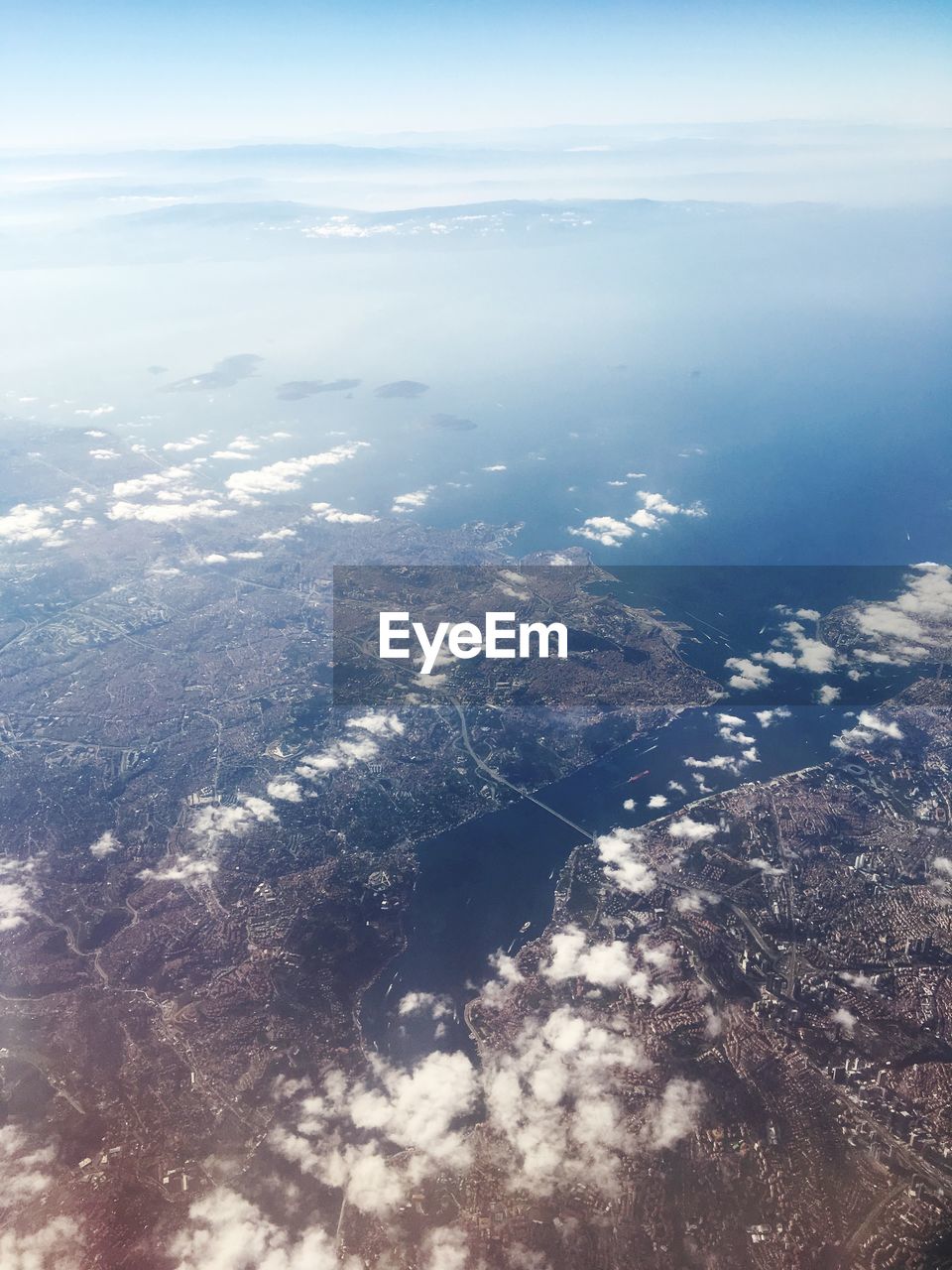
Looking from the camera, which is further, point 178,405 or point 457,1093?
point 178,405

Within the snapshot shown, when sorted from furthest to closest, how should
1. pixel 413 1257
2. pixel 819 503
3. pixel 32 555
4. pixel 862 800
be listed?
pixel 819 503, pixel 32 555, pixel 862 800, pixel 413 1257

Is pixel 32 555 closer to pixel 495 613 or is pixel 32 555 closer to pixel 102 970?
pixel 495 613

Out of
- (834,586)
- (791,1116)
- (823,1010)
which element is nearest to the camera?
(791,1116)

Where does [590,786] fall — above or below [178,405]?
below

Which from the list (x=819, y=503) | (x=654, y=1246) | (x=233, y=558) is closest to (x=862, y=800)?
(x=654, y=1246)

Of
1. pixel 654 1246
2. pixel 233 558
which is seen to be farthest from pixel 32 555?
pixel 654 1246

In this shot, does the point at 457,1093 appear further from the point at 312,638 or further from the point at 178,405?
the point at 178,405
